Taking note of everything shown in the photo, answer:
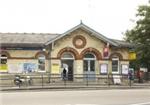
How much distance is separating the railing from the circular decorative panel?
3.08m

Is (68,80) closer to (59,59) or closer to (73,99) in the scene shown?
(59,59)

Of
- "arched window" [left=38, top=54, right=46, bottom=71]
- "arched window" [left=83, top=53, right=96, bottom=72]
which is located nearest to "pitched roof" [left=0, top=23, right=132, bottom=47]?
"arched window" [left=38, top=54, right=46, bottom=71]

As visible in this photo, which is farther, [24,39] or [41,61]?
[24,39]

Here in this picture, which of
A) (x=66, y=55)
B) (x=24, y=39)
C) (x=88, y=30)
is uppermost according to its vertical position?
(x=88, y=30)

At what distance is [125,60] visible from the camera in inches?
1950

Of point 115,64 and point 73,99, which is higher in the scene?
point 115,64

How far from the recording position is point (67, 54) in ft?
156

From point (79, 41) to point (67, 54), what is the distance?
5.41ft

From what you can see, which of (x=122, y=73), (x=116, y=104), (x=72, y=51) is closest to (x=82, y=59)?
(x=72, y=51)

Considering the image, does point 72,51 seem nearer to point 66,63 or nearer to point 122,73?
point 66,63

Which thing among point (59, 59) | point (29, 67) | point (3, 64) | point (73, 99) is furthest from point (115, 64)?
point (73, 99)

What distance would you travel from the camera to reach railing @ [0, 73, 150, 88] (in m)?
42.4

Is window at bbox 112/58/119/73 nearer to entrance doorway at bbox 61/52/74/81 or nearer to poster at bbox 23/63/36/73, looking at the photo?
entrance doorway at bbox 61/52/74/81

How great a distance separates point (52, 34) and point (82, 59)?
20.3 feet
